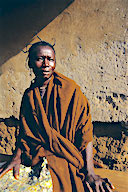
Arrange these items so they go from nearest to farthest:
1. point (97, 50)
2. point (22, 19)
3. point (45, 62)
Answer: point (45, 62), point (97, 50), point (22, 19)

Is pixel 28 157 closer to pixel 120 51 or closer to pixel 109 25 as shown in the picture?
pixel 120 51

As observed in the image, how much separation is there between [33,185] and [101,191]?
0.55 metres

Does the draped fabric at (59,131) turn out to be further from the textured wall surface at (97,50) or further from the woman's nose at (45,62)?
the textured wall surface at (97,50)

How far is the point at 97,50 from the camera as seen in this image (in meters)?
2.43

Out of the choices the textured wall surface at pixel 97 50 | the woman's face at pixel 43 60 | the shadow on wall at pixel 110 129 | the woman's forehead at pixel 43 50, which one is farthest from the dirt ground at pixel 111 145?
the woman's forehead at pixel 43 50

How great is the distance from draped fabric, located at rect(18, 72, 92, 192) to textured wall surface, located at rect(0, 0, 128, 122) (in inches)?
18.6

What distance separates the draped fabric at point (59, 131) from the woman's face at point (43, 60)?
11cm

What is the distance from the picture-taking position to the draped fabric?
1.92m

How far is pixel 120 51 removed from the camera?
236cm

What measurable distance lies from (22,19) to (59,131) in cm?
144

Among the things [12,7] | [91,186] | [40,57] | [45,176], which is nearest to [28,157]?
[45,176]

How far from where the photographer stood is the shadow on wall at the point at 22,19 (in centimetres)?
253

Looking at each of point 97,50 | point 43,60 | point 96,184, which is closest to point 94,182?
point 96,184

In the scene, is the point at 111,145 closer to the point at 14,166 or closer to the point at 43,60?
the point at 14,166
